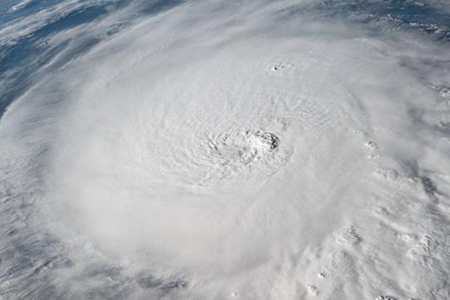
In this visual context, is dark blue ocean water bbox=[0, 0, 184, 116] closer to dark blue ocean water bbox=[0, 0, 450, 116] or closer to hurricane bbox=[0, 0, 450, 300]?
dark blue ocean water bbox=[0, 0, 450, 116]

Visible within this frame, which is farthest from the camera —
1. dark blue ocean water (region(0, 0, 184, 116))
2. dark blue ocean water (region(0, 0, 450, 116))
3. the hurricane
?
dark blue ocean water (region(0, 0, 184, 116))

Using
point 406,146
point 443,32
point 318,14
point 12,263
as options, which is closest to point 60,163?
point 12,263

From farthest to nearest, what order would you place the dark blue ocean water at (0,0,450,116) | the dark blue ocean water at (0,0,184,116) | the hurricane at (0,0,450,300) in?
the dark blue ocean water at (0,0,184,116)
the dark blue ocean water at (0,0,450,116)
the hurricane at (0,0,450,300)

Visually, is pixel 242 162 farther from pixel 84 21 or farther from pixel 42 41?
pixel 84 21

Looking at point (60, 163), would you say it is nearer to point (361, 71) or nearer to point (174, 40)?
point (174, 40)

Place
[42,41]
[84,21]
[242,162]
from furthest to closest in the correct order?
[84,21] < [42,41] < [242,162]

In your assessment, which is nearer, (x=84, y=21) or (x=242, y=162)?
(x=242, y=162)

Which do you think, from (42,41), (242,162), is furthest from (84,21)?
(242,162)

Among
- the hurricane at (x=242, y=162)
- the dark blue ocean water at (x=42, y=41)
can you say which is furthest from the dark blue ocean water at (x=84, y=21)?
the hurricane at (x=242, y=162)

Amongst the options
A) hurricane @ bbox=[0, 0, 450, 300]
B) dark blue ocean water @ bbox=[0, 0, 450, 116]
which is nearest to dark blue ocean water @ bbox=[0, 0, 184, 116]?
dark blue ocean water @ bbox=[0, 0, 450, 116]

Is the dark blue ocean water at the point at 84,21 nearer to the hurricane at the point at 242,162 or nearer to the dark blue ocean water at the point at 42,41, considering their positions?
the dark blue ocean water at the point at 42,41
